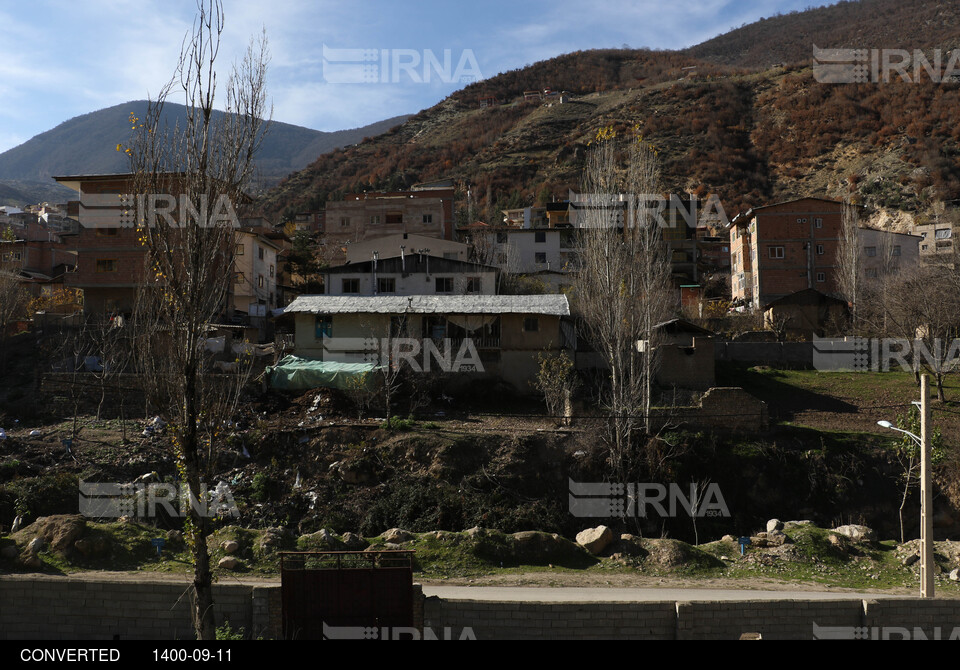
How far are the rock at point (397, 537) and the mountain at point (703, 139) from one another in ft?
203

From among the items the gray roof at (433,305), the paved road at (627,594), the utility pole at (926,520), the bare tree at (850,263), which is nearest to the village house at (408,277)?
the gray roof at (433,305)

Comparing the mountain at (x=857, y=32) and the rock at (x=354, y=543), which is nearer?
the rock at (x=354, y=543)

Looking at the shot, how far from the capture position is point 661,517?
22.1 m

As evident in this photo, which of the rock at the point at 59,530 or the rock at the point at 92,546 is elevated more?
the rock at the point at 59,530

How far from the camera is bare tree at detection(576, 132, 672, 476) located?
82.8 ft

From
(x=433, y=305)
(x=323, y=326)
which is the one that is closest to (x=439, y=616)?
(x=433, y=305)

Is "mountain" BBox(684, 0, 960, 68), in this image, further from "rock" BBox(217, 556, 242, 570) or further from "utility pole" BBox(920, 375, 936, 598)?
"rock" BBox(217, 556, 242, 570)

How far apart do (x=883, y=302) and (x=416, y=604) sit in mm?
35539

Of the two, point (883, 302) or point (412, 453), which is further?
point (883, 302)

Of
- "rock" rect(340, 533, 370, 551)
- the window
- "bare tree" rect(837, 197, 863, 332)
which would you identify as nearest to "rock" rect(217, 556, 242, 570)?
"rock" rect(340, 533, 370, 551)

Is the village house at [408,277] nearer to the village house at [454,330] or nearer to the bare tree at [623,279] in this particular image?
the village house at [454,330]

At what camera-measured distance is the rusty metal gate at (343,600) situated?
11523 mm
